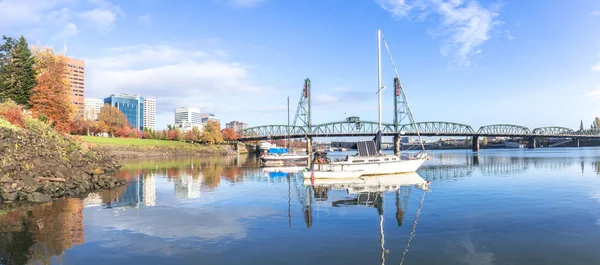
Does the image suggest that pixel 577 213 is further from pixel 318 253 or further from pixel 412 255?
pixel 318 253

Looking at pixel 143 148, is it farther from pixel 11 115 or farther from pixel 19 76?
pixel 11 115

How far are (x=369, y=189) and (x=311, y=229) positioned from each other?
16.9m

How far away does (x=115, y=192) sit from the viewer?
3484cm

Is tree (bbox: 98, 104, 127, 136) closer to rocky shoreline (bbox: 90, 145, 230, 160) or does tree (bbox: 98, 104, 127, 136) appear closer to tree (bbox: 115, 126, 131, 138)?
tree (bbox: 115, 126, 131, 138)

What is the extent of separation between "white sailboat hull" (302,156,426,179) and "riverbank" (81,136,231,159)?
86253mm

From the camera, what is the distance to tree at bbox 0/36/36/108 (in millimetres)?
64150

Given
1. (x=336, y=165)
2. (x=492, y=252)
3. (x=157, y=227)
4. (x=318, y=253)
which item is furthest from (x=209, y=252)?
(x=336, y=165)

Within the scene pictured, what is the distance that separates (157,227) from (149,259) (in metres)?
5.98

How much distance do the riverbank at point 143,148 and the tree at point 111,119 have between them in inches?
919

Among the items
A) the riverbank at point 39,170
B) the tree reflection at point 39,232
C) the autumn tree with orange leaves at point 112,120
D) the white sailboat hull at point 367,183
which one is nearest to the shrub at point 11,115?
the riverbank at point 39,170

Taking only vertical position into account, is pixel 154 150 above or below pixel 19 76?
below

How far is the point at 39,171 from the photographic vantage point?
105ft

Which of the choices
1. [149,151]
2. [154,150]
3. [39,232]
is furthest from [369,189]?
[154,150]

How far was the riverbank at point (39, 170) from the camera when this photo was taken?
28.5 metres
